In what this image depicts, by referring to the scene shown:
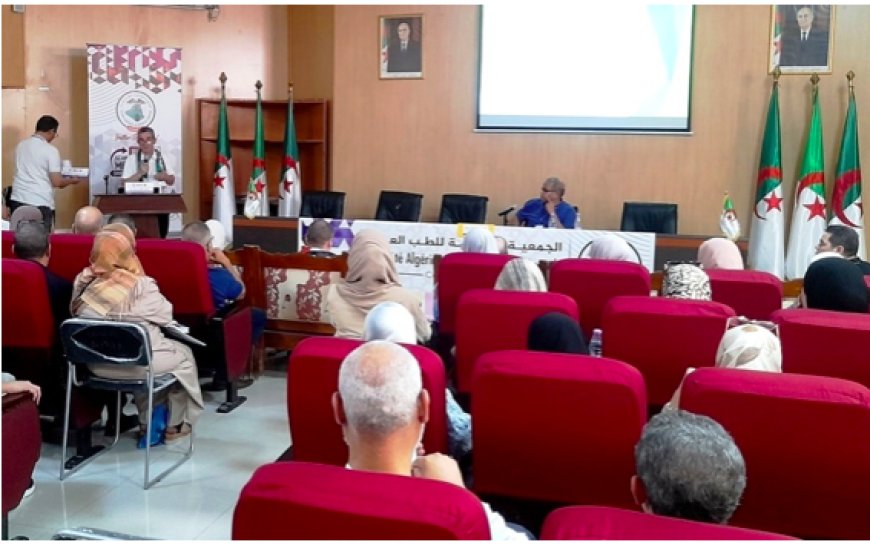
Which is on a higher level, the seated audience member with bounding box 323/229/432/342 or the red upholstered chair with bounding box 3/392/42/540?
the seated audience member with bounding box 323/229/432/342

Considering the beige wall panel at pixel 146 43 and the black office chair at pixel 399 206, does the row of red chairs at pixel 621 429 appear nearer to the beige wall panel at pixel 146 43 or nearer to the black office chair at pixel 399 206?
the black office chair at pixel 399 206

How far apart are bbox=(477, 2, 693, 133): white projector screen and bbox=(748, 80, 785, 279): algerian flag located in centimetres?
72

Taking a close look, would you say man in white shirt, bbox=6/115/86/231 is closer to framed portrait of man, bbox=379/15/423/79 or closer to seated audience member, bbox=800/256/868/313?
framed portrait of man, bbox=379/15/423/79

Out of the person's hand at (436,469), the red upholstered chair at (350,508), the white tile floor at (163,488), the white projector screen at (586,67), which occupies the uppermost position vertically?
the white projector screen at (586,67)

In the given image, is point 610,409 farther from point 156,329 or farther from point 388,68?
point 388,68

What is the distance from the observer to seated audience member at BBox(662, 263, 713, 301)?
11.1ft

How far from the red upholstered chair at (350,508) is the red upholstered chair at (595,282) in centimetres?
265

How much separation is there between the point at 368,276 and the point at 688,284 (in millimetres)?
1343

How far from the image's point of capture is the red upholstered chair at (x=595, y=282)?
12.4 feet

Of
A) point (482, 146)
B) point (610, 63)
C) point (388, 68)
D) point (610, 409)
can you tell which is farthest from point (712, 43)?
point (610, 409)

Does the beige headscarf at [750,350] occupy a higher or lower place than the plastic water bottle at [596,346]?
higher

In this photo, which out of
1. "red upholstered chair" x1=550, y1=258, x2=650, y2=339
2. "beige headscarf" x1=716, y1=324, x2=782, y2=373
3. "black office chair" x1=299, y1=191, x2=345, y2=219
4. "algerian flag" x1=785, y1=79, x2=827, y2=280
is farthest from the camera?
"black office chair" x1=299, y1=191, x2=345, y2=219

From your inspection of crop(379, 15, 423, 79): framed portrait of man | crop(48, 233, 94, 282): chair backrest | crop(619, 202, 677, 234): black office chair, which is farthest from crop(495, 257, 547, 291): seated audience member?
crop(379, 15, 423, 79): framed portrait of man

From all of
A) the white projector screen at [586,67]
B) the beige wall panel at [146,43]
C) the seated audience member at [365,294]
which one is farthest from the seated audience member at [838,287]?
the beige wall panel at [146,43]
